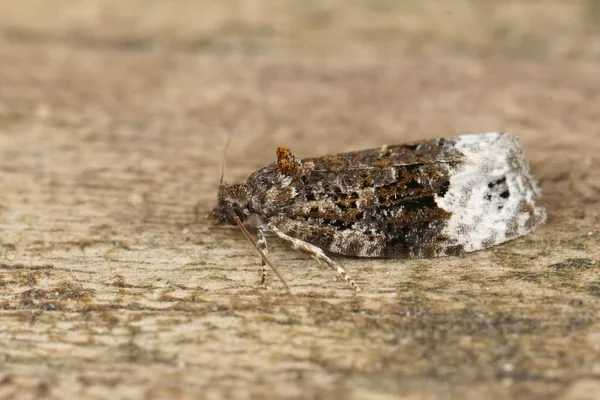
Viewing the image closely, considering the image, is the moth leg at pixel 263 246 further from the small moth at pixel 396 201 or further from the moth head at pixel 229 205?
the moth head at pixel 229 205

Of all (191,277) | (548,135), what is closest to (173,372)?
(191,277)

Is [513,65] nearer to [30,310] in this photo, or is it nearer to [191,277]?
[191,277]

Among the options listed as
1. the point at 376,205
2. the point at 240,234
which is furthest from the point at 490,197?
the point at 240,234

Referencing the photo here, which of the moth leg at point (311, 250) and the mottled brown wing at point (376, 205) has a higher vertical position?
the mottled brown wing at point (376, 205)

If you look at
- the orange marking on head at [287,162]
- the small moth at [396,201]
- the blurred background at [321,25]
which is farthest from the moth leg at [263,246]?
the blurred background at [321,25]

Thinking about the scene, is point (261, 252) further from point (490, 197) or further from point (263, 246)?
point (490, 197)
